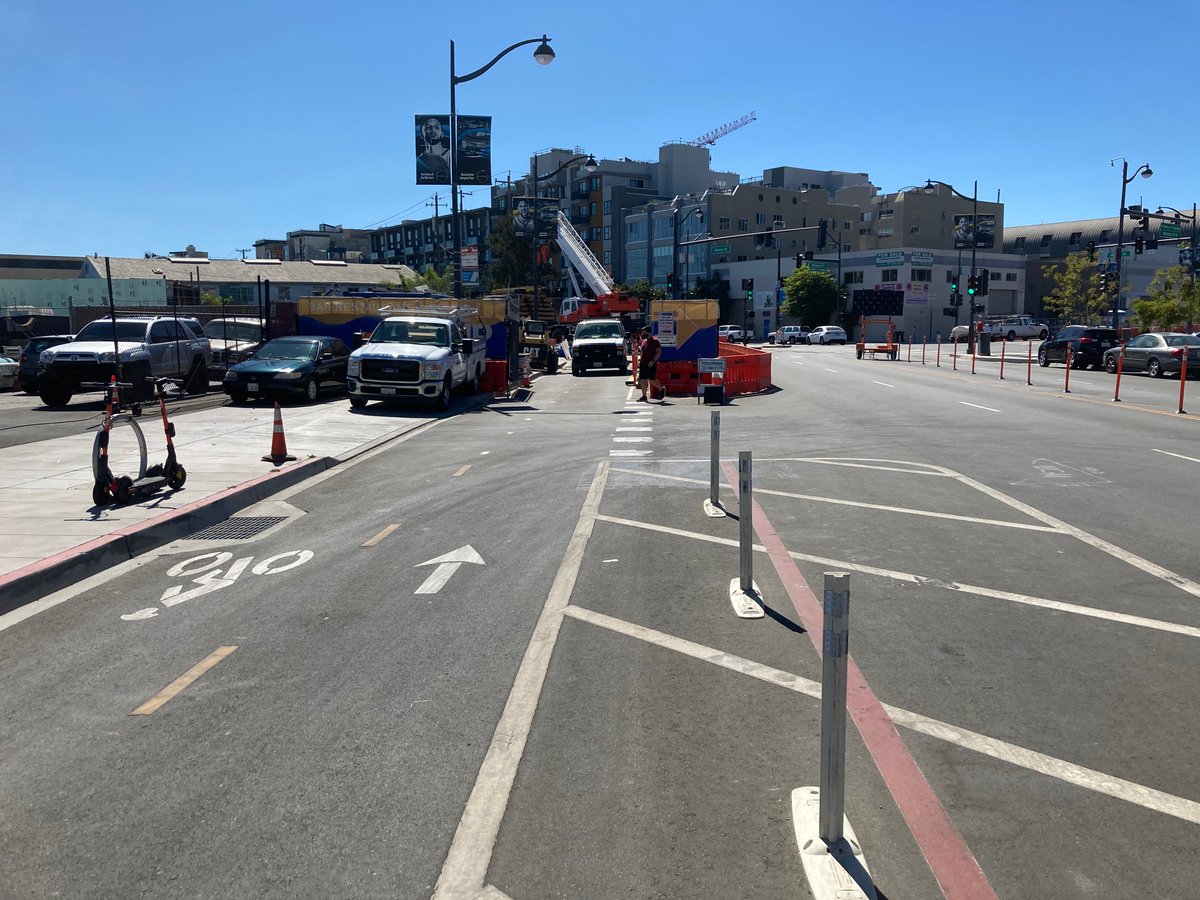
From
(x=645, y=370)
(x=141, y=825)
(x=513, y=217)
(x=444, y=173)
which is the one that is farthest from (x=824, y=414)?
(x=513, y=217)

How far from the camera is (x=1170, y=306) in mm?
48438

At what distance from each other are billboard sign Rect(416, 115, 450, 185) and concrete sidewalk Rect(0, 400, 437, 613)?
1162 cm

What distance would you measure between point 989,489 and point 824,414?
919 centimetres

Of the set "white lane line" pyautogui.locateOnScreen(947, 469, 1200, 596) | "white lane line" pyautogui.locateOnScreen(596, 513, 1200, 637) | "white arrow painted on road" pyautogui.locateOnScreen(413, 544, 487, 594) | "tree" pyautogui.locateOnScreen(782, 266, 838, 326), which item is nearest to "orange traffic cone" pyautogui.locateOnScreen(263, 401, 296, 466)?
"white arrow painted on road" pyautogui.locateOnScreen(413, 544, 487, 594)

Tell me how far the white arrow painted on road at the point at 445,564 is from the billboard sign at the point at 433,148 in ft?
73.3

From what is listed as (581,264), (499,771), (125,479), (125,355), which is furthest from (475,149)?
(581,264)

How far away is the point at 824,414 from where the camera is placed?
2075 cm

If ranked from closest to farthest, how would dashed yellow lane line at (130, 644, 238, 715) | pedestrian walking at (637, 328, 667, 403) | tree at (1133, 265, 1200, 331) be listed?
dashed yellow lane line at (130, 644, 238, 715)
pedestrian walking at (637, 328, 667, 403)
tree at (1133, 265, 1200, 331)

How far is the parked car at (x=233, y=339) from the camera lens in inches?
1081

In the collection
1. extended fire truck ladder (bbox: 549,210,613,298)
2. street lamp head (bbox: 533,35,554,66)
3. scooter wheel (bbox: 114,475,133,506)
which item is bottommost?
scooter wheel (bbox: 114,475,133,506)

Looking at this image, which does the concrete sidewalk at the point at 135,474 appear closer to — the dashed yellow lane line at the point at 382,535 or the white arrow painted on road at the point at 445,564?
the dashed yellow lane line at the point at 382,535

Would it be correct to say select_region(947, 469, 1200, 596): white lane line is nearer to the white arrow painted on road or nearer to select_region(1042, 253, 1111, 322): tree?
the white arrow painted on road

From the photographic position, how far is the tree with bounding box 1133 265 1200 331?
47094 mm

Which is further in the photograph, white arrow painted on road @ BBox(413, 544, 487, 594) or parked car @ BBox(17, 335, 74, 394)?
parked car @ BBox(17, 335, 74, 394)
